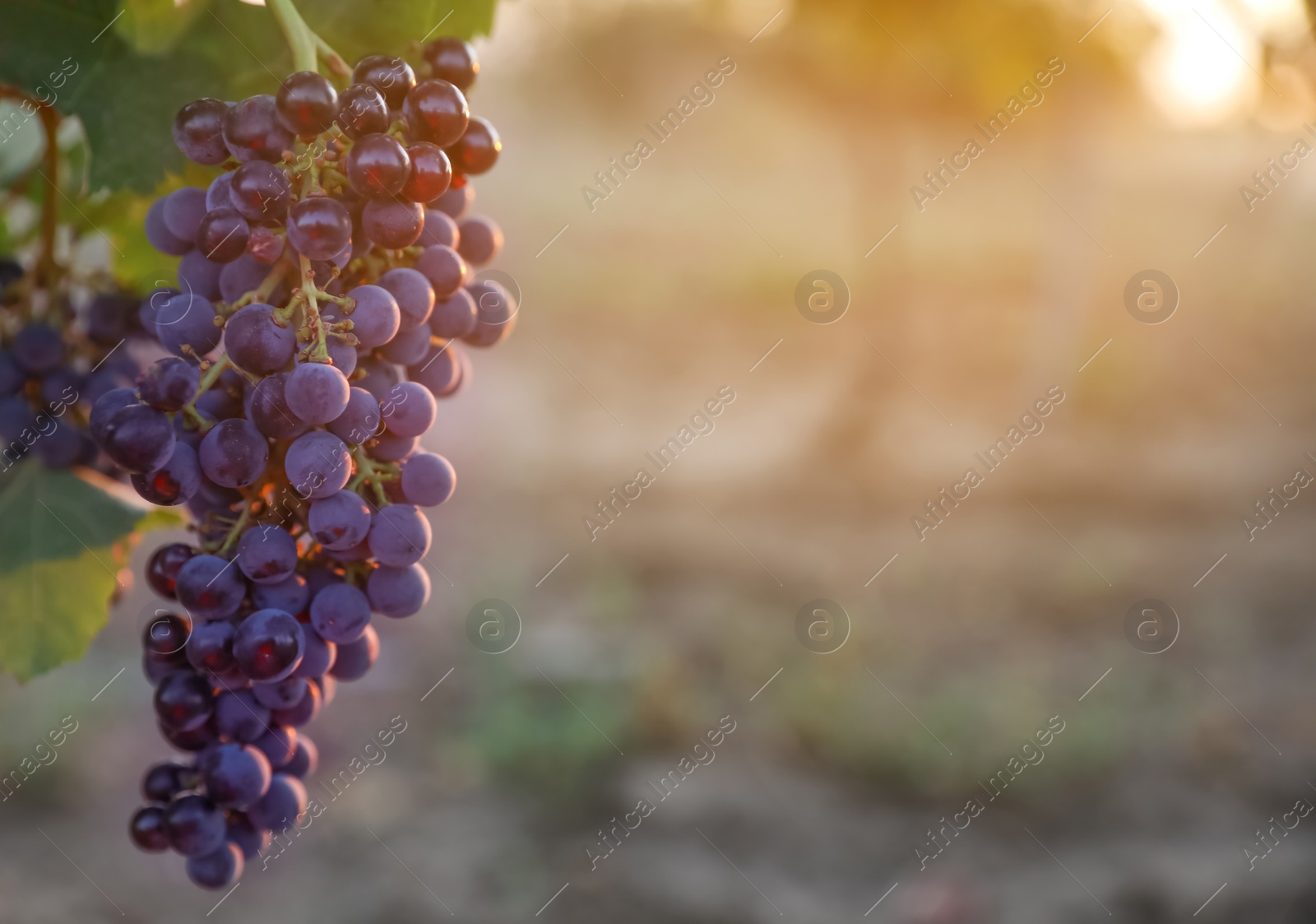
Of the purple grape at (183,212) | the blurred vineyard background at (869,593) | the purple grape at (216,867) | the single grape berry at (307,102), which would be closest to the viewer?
the single grape berry at (307,102)

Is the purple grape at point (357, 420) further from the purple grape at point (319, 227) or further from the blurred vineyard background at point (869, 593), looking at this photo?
the blurred vineyard background at point (869, 593)

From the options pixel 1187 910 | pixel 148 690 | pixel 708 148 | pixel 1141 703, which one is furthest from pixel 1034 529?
pixel 708 148

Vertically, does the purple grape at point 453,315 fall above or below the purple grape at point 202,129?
below

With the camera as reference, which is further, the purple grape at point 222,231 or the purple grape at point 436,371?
the purple grape at point 436,371

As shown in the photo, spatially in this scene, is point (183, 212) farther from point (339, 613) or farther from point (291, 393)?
point (339, 613)

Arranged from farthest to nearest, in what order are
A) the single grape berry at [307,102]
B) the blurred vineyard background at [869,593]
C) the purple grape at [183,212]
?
the blurred vineyard background at [869,593] → the purple grape at [183,212] → the single grape berry at [307,102]

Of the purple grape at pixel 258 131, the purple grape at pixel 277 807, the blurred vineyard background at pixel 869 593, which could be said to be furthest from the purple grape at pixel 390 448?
the blurred vineyard background at pixel 869 593
